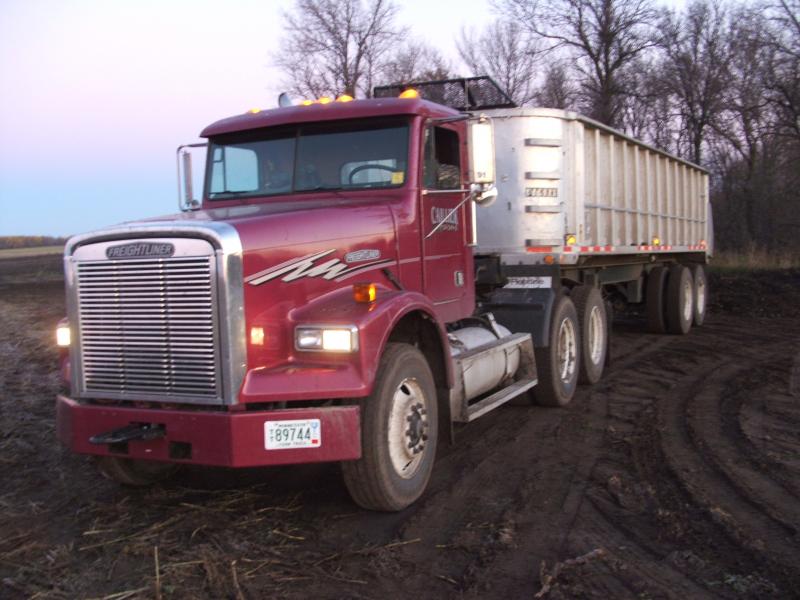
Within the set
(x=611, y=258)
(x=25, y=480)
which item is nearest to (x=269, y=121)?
(x=25, y=480)

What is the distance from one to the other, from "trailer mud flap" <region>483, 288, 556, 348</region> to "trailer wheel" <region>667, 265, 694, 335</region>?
242 inches

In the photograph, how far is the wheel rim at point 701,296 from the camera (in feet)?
48.0

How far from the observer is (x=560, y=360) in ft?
26.4

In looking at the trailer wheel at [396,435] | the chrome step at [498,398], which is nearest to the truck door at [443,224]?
the chrome step at [498,398]

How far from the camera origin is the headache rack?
834cm

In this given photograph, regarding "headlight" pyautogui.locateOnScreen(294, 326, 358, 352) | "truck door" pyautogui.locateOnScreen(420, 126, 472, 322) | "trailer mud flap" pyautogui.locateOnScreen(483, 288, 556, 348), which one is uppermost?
"truck door" pyautogui.locateOnScreen(420, 126, 472, 322)

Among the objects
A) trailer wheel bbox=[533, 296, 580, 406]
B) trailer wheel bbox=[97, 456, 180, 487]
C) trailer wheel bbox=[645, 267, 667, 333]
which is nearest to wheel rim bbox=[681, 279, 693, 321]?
trailer wheel bbox=[645, 267, 667, 333]

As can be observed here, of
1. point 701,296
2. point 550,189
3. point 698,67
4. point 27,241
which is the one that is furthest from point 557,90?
point 27,241

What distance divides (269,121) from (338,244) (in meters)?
1.47

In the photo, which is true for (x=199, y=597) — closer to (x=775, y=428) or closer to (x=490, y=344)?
(x=490, y=344)

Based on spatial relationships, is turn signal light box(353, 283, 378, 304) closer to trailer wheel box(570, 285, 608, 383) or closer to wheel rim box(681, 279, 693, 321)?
trailer wheel box(570, 285, 608, 383)

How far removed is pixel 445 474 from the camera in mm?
5508

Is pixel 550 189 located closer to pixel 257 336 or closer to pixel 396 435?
pixel 396 435

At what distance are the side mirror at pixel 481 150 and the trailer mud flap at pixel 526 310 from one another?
235 cm
